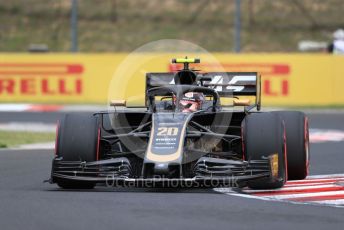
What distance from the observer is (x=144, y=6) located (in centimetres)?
3994

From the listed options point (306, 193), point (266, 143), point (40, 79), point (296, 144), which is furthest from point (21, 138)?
point (306, 193)

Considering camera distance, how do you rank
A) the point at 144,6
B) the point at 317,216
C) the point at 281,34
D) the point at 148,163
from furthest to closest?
the point at 144,6, the point at 281,34, the point at 148,163, the point at 317,216

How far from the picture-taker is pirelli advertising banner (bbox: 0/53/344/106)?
27578mm

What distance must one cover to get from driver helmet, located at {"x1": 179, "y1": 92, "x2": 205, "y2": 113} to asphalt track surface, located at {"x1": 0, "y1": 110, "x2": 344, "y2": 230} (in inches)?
52.3

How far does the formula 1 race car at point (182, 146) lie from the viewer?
35.7ft

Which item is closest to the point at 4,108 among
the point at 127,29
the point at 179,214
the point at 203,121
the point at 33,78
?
the point at 33,78

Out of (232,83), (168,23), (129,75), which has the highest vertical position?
(168,23)

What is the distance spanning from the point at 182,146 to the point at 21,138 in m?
9.57

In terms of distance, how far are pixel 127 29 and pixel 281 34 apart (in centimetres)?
598

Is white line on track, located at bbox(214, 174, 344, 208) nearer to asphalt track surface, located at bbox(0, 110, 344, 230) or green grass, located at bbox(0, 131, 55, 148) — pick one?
asphalt track surface, located at bbox(0, 110, 344, 230)

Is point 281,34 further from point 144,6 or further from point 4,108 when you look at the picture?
point 4,108

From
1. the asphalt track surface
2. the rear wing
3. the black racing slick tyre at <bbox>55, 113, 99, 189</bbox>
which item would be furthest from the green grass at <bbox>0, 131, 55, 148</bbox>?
the black racing slick tyre at <bbox>55, 113, 99, 189</bbox>

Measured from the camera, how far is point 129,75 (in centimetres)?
2838

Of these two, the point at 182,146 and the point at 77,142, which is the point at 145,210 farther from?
the point at 77,142
